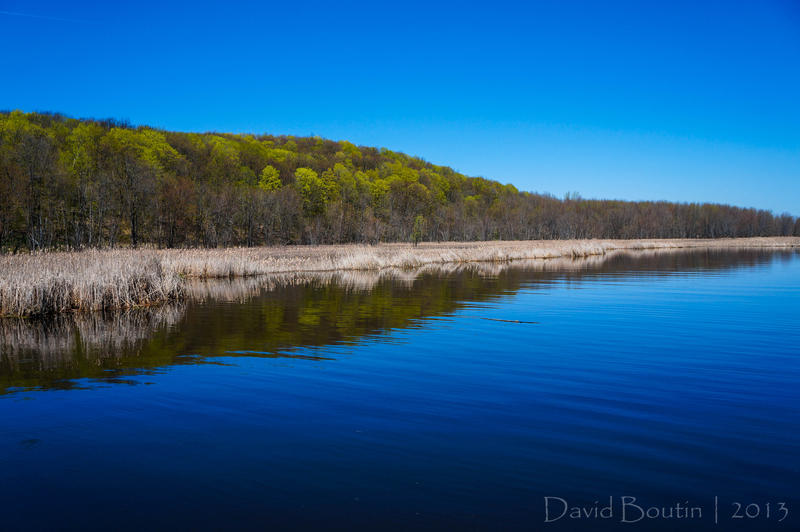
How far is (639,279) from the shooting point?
2764 centimetres

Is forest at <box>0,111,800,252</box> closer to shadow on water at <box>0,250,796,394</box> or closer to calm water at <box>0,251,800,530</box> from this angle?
shadow on water at <box>0,250,796,394</box>

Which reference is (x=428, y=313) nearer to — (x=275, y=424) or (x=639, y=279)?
(x=275, y=424)

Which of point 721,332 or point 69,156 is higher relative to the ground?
point 69,156

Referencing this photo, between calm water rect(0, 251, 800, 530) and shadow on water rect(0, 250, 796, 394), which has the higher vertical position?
shadow on water rect(0, 250, 796, 394)

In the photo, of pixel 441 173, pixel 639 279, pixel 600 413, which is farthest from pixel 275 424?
pixel 441 173

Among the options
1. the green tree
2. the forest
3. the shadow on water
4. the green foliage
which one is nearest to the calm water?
the shadow on water

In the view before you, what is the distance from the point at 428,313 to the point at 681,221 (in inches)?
5358

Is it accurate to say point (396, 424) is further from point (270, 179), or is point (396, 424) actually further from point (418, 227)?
point (270, 179)

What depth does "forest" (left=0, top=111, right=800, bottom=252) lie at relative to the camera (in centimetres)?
4541

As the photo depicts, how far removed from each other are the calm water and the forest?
81.5ft

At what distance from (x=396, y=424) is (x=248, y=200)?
A: 202ft

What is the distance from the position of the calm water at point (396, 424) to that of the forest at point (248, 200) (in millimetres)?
24831

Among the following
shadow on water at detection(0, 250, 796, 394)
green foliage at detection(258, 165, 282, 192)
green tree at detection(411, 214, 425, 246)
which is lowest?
A: shadow on water at detection(0, 250, 796, 394)

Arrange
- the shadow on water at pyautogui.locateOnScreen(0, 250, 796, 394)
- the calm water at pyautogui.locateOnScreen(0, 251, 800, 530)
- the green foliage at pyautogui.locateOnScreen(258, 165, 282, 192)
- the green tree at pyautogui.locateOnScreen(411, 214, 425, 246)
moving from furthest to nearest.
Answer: the green foliage at pyautogui.locateOnScreen(258, 165, 282, 192) → the green tree at pyautogui.locateOnScreen(411, 214, 425, 246) → the shadow on water at pyautogui.locateOnScreen(0, 250, 796, 394) → the calm water at pyautogui.locateOnScreen(0, 251, 800, 530)
